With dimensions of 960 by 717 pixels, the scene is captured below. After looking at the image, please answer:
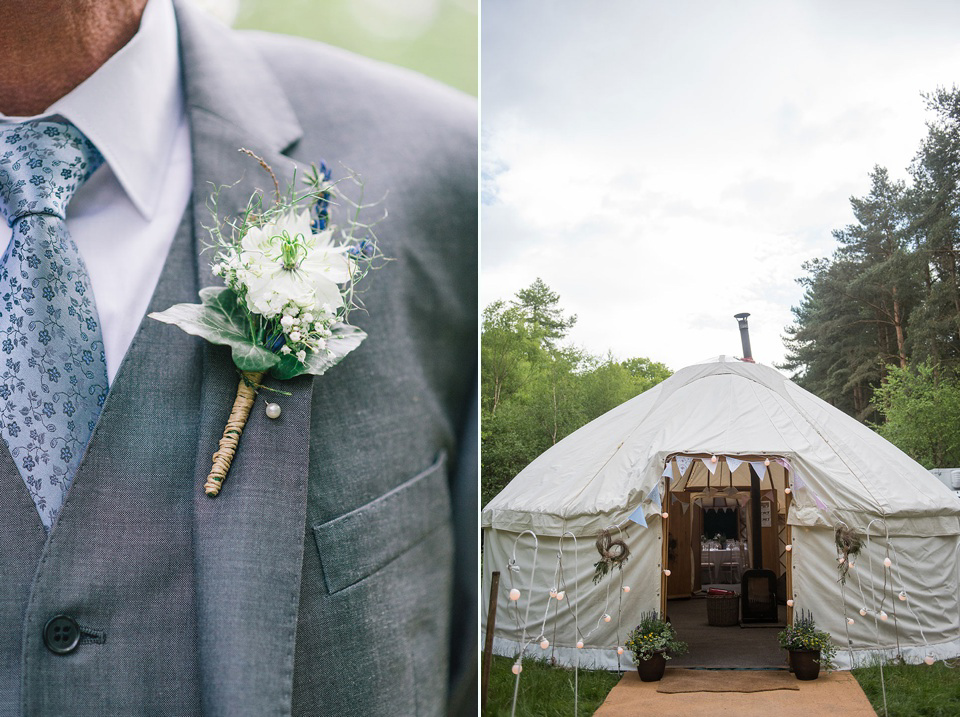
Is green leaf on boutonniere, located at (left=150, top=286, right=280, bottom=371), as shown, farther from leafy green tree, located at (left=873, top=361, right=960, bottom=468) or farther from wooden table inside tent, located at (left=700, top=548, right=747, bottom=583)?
wooden table inside tent, located at (left=700, top=548, right=747, bottom=583)

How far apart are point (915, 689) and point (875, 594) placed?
0.65 m

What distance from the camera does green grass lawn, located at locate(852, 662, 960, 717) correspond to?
15.2 feet

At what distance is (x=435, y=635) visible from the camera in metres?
1.90

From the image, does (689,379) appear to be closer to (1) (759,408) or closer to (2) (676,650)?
(1) (759,408)

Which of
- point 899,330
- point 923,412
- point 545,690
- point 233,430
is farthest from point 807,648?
point 233,430

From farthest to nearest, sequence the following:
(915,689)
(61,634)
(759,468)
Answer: (759,468) < (915,689) < (61,634)

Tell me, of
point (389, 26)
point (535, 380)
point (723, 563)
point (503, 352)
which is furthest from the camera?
point (723, 563)

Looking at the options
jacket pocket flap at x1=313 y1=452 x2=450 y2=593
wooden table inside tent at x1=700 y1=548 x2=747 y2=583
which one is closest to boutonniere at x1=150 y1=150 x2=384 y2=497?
jacket pocket flap at x1=313 y1=452 x2=450 y2=593

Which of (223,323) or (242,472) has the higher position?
(223,323)

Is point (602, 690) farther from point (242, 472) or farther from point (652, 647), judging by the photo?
point (242, 472)

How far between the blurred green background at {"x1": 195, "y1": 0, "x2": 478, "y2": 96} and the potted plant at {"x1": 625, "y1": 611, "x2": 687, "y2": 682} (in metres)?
4.13

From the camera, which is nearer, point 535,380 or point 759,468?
point 759,468

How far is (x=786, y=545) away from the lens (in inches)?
221

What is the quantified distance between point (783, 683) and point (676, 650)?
690mm
